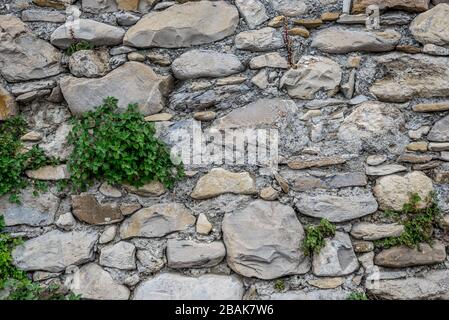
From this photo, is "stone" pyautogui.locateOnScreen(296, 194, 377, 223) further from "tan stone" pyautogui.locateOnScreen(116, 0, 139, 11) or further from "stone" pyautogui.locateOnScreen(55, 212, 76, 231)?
"tan stone" pyautogui.locateOnScreen(116, 0, 139, 11)

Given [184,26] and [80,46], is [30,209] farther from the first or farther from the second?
[184,26]

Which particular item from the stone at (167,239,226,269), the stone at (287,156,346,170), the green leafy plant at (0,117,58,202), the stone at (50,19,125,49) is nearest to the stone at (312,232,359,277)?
the stone at (287,156,346,170)

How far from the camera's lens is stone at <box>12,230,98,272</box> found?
2.54 metres

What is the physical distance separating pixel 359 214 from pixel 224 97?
3.55 ft

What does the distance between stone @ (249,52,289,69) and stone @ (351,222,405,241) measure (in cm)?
109

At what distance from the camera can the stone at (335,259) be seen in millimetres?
2518

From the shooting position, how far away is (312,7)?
2.67 metres

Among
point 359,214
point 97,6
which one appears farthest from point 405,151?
point 97,6

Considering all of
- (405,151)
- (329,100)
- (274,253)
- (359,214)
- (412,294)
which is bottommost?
(412,294)

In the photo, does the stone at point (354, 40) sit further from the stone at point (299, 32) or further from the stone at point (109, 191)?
the stone at point (109, 191)

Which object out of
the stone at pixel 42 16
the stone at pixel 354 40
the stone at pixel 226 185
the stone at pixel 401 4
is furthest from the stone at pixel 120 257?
the stone at pixel 401 4

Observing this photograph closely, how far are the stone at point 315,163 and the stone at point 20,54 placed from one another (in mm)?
1629
